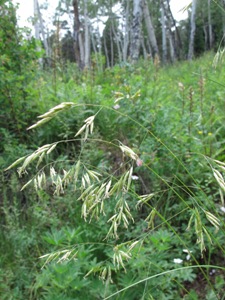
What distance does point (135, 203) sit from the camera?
2186mm

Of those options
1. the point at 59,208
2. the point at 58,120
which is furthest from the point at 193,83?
the point at 59,208

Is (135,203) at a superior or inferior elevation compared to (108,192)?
inferior

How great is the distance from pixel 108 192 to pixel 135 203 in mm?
1087

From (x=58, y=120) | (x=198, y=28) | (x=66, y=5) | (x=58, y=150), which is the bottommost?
(x=58, y=150)

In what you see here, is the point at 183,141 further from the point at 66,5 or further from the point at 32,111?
the point at 66,5

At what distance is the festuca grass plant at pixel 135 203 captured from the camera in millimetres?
1195

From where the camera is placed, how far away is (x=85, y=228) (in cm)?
215

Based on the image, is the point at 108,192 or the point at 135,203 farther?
the point at 135,203

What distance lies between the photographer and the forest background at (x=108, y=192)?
1.24 metres

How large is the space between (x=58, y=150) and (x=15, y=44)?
112 cm

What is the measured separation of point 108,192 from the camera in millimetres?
1130

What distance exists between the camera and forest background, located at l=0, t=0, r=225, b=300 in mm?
1239

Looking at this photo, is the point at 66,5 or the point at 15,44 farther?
the point at 66,5

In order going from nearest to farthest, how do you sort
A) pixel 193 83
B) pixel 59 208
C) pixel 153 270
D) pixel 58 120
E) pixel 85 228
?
pixel 153 270 < pixel 85 228 < pixel 59 208 < pixel 58 120 < pixel 193 83
